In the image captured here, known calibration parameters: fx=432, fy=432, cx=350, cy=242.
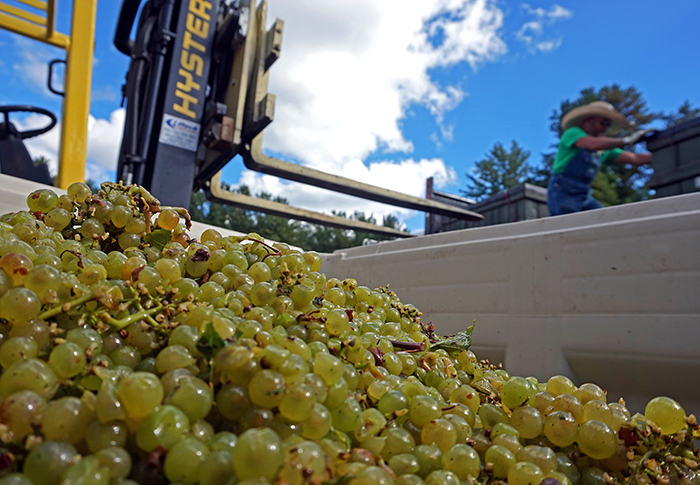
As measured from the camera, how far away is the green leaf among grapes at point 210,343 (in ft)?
1.55

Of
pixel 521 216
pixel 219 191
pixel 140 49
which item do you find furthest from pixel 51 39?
pixel 521 216

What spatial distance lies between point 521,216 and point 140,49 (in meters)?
4.49

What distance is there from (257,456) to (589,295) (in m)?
1.22

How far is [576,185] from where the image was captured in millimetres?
4074

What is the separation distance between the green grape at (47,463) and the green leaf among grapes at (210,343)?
146 mm

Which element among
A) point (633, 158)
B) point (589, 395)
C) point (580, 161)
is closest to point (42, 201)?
point (589, 395)

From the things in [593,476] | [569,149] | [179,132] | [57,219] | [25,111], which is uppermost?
[569,149]

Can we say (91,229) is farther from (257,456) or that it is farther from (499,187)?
(499,187)

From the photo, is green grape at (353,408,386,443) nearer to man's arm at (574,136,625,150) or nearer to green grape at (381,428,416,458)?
green grape at (381,428,416,458)

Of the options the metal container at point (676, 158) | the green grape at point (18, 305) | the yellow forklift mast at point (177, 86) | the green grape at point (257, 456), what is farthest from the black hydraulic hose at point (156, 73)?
the metal container at point (676, 158)

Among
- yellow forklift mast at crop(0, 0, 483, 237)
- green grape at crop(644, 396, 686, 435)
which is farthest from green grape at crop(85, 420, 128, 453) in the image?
yellow forklift mast at crop(0, 0, 483, 237)

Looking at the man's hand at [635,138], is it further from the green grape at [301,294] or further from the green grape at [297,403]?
the green grape at [297,403]

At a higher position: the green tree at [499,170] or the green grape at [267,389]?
the green tree at [499,170]

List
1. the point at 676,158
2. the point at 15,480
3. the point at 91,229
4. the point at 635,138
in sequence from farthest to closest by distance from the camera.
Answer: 1. the point at 635,138
2. the point at 676,158
3. the point at 91,229
4. the point at 15,480
